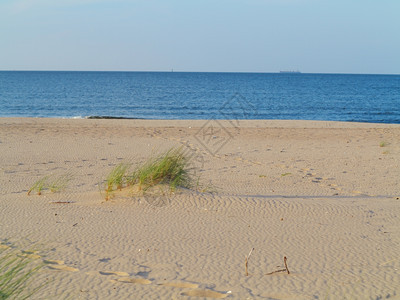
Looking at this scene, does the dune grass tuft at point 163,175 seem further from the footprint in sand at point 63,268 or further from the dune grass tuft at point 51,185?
the footprint in sand at point 63,268

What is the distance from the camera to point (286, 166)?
35.9 feet

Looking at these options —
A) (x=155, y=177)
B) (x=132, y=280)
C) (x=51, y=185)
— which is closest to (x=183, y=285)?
(x=132, y=280)

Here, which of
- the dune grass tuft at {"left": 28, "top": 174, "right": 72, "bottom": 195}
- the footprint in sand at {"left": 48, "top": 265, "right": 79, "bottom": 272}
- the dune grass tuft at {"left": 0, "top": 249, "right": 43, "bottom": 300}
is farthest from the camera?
the dune grass tuft at {"left": 28, "top": 174, "right": 72, "bottom": 195}

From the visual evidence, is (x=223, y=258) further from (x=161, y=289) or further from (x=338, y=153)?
(x=338, y=153)

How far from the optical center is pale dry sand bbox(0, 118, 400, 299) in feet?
14.2

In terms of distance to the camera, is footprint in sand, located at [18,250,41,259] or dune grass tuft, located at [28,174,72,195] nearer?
footprint in sand, located at [18,250,41,259]

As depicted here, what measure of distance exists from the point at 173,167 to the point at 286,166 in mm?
4287

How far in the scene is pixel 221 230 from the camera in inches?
234

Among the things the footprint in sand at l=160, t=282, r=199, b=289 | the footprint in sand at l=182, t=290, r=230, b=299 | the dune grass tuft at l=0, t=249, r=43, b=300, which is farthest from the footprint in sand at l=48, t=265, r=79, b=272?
the footprint in sand at l=182, t=290, r=230, b=299

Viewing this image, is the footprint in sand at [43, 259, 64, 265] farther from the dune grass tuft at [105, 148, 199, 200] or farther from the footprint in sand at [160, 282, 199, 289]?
the dune grass tuft at [105, 148, 199, 200]

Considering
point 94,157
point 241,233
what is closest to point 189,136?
point 94,157

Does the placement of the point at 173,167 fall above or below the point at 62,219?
above

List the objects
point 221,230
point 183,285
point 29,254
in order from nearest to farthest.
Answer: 1. point 183,285
2. point 29,254
3. point 221,230

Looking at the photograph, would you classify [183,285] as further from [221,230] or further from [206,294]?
[221,230]
